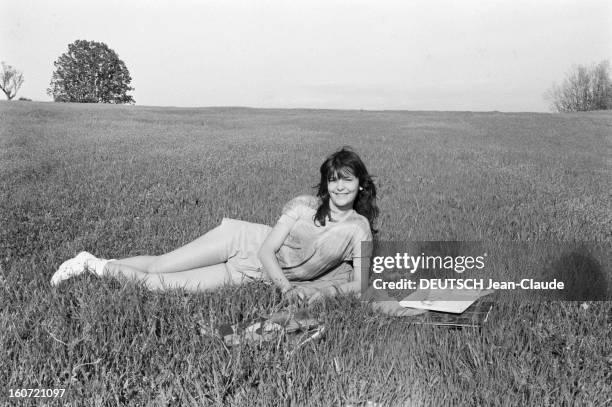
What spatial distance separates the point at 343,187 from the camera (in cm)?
444

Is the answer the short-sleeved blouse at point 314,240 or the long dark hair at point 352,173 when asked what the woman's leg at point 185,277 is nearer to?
the short-sleeved blouse at point 314,240

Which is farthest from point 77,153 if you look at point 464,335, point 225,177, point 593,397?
point 593,397

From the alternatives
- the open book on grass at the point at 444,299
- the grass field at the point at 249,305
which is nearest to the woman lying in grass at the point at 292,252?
the grass field at the point at 249,305

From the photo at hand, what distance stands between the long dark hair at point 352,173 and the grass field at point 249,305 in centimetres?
99

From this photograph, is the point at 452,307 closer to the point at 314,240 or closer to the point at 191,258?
the point at 314,240

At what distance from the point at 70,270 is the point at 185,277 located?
917mm

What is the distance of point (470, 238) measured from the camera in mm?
6320

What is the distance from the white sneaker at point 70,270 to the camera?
4.27m

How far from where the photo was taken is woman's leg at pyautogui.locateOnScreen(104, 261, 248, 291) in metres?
4.32

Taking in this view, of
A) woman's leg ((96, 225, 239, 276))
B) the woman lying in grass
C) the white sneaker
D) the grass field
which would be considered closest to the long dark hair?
the woman lying in grass

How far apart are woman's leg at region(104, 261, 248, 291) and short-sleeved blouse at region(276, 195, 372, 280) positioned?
1.54 ft

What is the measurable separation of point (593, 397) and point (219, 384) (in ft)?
6.65

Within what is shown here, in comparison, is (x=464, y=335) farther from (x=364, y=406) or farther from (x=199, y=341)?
(x=199, y=341)

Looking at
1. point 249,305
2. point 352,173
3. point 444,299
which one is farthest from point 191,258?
point 444,299
